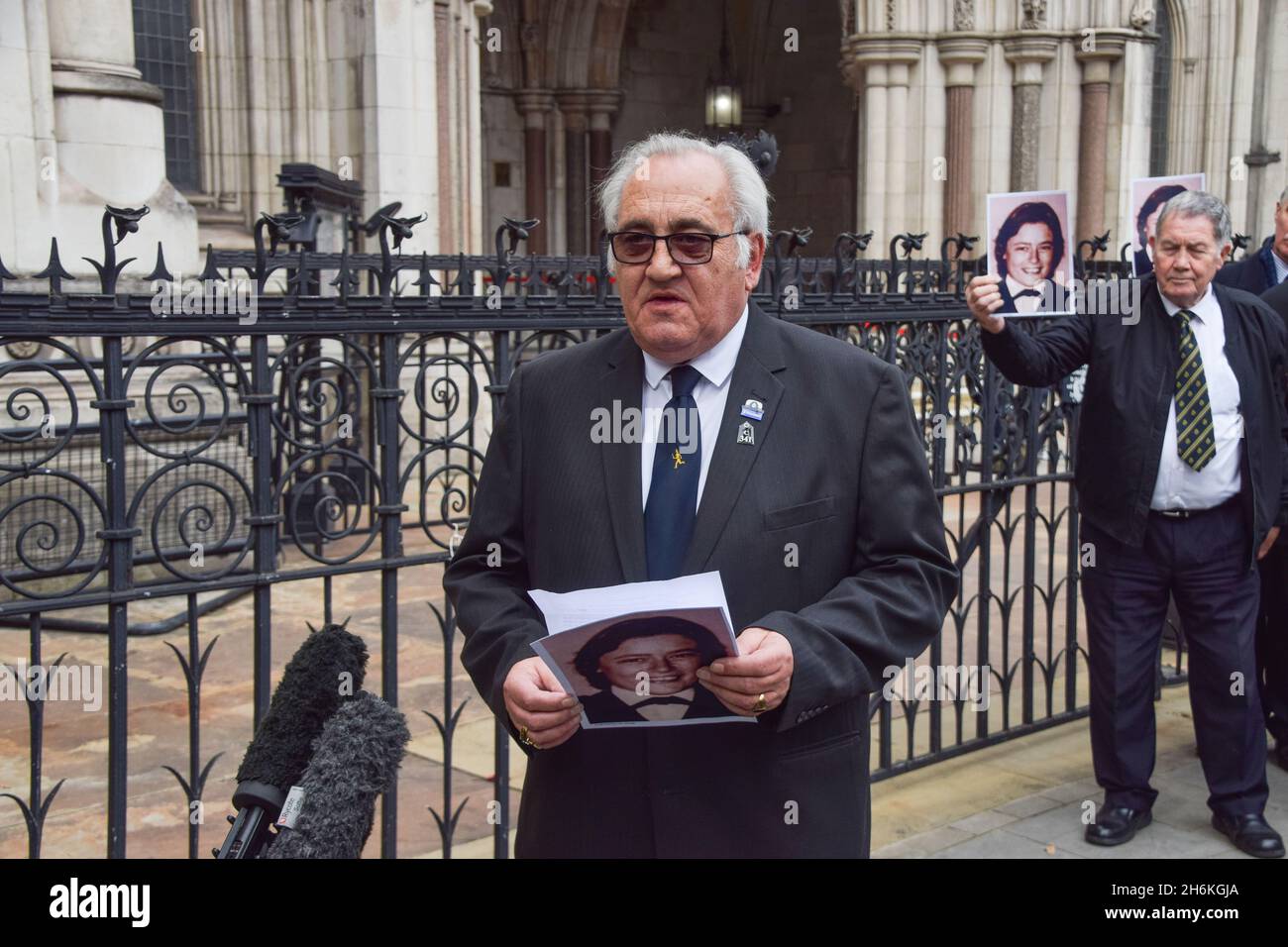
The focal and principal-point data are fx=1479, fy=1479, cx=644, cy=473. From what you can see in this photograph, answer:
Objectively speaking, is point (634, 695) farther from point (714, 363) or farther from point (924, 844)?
point (924, 844)

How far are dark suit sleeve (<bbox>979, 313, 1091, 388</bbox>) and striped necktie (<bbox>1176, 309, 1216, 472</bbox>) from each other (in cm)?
33

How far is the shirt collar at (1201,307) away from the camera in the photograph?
5001mm

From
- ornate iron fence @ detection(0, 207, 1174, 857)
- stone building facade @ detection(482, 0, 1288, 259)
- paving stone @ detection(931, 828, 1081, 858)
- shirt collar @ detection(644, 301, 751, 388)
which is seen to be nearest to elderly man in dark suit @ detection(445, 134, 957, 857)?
shirt collar @ detection(644, 301, 751, 388)

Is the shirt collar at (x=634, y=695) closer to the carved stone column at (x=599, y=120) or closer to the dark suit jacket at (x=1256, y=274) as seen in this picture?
the dark suit jacket at (x=1256, y=274)

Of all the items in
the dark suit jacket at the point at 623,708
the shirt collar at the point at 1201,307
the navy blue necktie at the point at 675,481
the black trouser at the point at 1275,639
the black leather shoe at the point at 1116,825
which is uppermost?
the shirt collar at the point at 1201,307

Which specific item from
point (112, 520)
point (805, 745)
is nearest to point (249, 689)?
point (112, 520)

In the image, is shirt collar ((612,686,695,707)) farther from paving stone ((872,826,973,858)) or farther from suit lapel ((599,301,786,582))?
paving stone ((872,826,973,858))

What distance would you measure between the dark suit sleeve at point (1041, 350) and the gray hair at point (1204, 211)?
0.43 m

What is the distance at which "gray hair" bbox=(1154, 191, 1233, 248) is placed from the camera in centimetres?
488

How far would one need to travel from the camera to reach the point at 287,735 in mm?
1933

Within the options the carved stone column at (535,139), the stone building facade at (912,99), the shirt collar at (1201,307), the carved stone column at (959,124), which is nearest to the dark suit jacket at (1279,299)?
the shirt collar at (1201,307)
